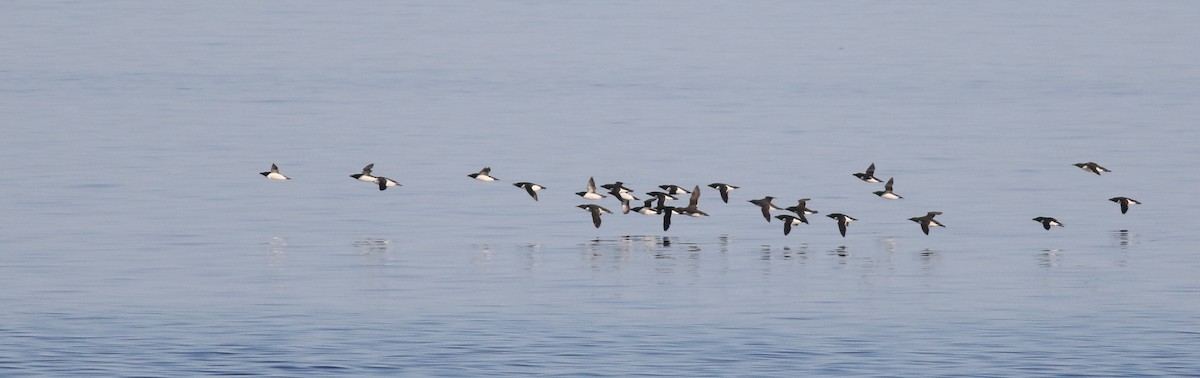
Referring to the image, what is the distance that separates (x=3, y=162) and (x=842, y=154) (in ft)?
90.0

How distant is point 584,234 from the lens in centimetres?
5212

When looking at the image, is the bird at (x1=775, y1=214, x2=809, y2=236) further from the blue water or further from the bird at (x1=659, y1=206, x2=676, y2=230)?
the bird at (x1=659, y1=206, x2=676, y2=230)

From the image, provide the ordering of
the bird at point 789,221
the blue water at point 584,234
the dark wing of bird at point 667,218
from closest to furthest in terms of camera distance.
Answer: the blue water at point 584,234 → the bird at point 789,221 → the dark wing of bird at point 667,218

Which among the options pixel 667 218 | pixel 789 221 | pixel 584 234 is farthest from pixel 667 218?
pixel 789 221

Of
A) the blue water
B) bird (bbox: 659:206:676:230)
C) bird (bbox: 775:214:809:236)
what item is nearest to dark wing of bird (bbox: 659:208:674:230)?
bird (bbox: 659:206:676:230)

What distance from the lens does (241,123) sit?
92.8 m

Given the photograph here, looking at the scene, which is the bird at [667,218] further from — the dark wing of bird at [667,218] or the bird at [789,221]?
the bird at [789,221]

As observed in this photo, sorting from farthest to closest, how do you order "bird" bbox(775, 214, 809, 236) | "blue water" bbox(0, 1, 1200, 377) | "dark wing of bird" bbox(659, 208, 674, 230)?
1. "dark wing of bird" bbox(659, 208, 674, 230)
2. "bird" bbox(775, 214, 809, 236)
3. "blue water" bbox(0, 1, 1200, 377)

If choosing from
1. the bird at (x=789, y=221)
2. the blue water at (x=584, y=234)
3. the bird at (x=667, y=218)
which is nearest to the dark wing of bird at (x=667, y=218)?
the bird at (x=667, y=218)

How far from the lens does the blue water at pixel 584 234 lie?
3503 centimetres

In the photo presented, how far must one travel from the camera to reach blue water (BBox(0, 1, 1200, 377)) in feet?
115

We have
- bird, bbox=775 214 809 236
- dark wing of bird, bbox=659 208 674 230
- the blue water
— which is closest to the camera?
the blue water

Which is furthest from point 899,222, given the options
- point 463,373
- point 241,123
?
point 241,123

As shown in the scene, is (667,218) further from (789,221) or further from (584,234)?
(789,221)
